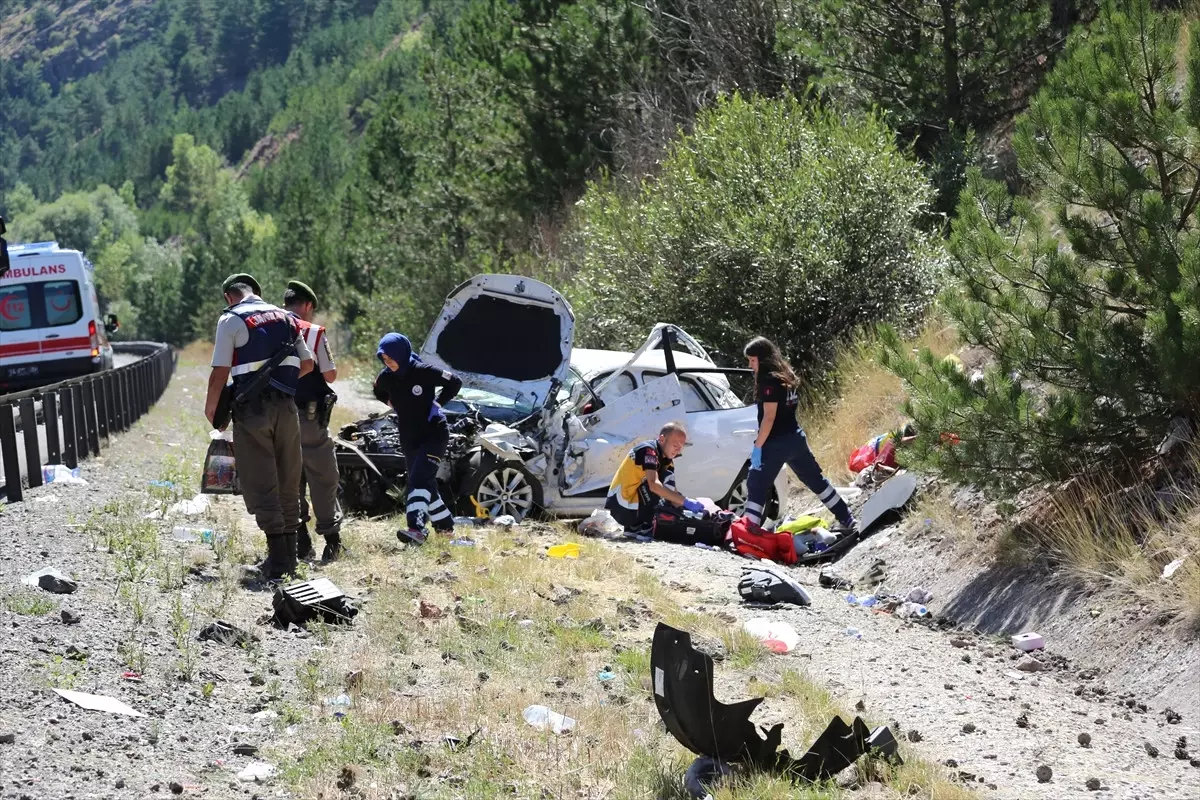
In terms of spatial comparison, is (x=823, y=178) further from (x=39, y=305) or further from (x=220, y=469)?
Answer: (x=39, y=305)

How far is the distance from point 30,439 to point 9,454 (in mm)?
569

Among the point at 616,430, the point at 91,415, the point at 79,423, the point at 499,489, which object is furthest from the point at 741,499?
the point at 91,415

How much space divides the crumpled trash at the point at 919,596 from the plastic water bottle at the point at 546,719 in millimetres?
3890

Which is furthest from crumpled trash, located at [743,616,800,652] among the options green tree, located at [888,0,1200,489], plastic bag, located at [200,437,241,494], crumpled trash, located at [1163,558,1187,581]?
plastic bag, located at [200,437,241,494]

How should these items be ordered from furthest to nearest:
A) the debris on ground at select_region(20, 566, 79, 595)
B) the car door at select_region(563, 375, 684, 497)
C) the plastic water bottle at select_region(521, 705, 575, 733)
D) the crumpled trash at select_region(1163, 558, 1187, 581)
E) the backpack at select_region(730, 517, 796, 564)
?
the car door at select_region(563, 375, 684, 497)
the backpack at select_region(730, 517, 796, 564)
the debris on ground at select_region(20, 566, 79, 595)
the crumpled trash at select_region(1163, 558, 1187, 581)
the plastic water bottle at select_region(521, 705, 575, 733)

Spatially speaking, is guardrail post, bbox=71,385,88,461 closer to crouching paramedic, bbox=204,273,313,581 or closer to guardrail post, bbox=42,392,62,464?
guardrail post, bbox=42,392,62,464

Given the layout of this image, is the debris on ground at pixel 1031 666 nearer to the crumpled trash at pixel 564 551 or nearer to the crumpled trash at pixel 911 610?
the crumpled trash at pixel 911 610

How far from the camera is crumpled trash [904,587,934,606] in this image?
31.1 feet

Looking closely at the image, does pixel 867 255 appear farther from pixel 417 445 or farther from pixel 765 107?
pixel 417 445

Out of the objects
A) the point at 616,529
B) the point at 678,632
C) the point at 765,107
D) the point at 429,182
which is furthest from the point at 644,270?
the point at 429,182

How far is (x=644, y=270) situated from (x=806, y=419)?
10.8ft

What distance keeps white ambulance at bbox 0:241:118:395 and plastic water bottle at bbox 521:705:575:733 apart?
733 inches

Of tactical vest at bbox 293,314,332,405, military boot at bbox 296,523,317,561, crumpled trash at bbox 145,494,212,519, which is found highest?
tactical vest at bbox 293,314,332,405

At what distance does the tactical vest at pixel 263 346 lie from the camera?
8.70 m
